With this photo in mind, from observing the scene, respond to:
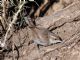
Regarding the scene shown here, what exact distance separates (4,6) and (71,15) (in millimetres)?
961

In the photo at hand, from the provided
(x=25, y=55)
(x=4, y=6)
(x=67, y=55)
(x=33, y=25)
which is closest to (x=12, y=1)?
→ (x=4, y=6)

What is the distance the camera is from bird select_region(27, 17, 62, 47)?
3615 millimetres

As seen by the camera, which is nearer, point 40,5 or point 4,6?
point 4,6

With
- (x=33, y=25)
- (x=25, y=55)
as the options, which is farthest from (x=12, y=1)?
(x=25, y=55)

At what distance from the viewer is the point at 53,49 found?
367 centimetres

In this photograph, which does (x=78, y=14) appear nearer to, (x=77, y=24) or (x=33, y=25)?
(x=77, y=24)

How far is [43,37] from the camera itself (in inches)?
143

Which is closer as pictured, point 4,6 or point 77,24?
point 4,6

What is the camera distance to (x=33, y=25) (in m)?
3.75

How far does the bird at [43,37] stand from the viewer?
11.9 ft

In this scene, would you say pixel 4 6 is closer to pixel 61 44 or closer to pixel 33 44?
pixel 33 44

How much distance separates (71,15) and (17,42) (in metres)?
0.84

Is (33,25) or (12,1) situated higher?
(12,1)

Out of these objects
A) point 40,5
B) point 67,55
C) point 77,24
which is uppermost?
point 40,5
